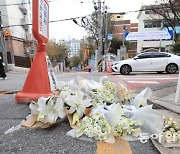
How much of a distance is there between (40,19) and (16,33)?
2514 cm

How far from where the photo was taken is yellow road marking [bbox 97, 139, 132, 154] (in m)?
1.88

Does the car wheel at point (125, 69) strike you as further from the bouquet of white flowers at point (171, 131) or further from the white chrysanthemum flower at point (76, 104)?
the white chrysanthemum flower at point (76, 104)

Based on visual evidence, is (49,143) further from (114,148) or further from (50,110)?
(114,148)

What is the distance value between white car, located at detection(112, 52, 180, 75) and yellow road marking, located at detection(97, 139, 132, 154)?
1086 cm

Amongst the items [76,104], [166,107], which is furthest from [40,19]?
[166,107]

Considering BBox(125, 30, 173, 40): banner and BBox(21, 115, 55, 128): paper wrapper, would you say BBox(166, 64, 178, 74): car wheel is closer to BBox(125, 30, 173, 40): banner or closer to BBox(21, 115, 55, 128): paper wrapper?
BBox(125, 30, 173, 40): banner

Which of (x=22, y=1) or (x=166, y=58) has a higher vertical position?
(x=22, y=1)

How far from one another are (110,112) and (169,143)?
2.07 ft

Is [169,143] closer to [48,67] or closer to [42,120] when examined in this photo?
[42,120]

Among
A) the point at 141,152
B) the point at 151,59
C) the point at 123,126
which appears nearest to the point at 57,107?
the point at 123,126

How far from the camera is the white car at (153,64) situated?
12.1 meters

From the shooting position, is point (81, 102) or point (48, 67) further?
point (48, 67)

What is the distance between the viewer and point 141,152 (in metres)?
1.89

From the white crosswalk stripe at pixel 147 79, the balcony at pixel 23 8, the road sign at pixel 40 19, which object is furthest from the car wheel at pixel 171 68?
the balcony at pixel 23 8
